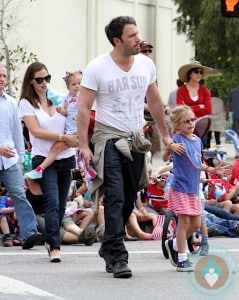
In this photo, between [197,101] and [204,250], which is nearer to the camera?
[204,250]

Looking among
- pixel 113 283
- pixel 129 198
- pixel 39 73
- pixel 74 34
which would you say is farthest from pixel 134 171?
pixel 74 34

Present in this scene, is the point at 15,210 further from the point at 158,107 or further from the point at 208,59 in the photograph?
the point at 208,59

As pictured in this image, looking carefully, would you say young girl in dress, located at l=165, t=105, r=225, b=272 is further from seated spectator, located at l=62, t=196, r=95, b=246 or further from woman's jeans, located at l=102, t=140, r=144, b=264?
seated spectator, located at l=62, t=196, r=95, b=246

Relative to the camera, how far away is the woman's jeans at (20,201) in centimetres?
1169

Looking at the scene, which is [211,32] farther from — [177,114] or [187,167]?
[187,167]

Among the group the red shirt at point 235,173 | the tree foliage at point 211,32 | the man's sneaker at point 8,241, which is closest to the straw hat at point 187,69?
the red shirt at point 235,173

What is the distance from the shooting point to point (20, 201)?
1170 centimetres

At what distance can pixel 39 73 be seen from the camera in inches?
432

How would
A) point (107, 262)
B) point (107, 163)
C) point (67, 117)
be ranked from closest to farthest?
point (107, 163) → point (107, 262) → point (67, 117)

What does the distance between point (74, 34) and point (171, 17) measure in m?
5.93

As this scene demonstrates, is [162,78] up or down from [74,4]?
down

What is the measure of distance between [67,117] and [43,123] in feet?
2.21

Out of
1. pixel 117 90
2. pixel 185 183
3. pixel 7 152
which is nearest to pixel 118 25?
pixel 117 90

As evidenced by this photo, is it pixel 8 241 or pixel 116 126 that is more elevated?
pixel 116 126
